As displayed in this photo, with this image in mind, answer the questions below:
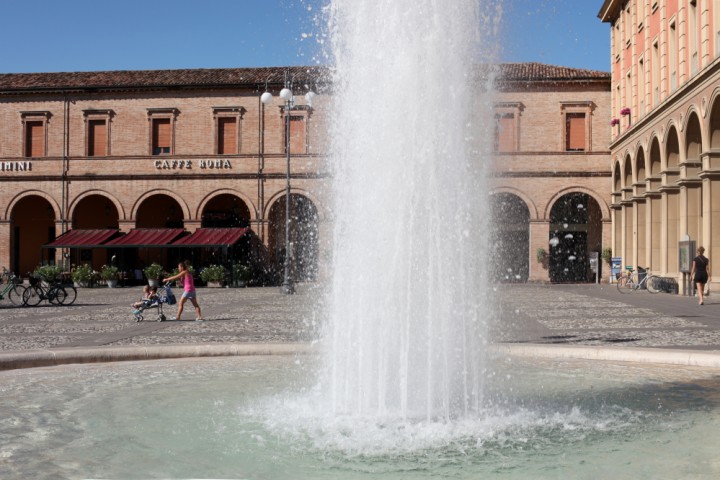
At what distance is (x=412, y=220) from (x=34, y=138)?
3824 cm

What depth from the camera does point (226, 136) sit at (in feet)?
129

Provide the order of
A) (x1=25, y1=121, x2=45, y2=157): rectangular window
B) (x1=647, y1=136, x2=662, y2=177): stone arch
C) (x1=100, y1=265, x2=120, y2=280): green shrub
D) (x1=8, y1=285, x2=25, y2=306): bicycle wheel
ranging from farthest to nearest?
1. (x1=25, y1=121, x2=45, y2=157): rectangular window
2. (x1=100, y1=265, x2=120, y2=280): green shrub
3. (x1=647, y1=136, x2=662, y2=177): stone arch
4. (x1=8, y1=285, x2=25, y2=306): bicycle wheel

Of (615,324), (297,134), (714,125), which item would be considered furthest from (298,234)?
(615,324)

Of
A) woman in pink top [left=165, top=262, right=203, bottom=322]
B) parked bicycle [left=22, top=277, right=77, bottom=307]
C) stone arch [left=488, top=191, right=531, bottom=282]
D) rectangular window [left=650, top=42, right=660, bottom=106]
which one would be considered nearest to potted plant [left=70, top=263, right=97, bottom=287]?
parked bicycle [left=22, top=277, right=77, bottom=307]

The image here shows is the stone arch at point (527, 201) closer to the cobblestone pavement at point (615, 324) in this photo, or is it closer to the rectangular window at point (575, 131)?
the rectangular window at point (575, 131)

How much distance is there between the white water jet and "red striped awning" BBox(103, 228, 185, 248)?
102ft

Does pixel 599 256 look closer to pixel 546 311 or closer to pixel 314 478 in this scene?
pixel 546 311

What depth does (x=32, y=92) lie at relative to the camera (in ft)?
129

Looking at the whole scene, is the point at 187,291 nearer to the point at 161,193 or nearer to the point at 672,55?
the point at 672,55

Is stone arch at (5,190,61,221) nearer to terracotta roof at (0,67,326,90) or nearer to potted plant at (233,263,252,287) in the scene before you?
terracotta roof at (0,67,326,90)

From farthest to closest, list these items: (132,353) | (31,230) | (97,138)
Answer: (31,230), (97,138), (132,353)

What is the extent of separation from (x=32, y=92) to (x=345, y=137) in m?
36.9

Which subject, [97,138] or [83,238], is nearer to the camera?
[83,238]

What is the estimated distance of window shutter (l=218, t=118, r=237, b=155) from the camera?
39281 mm
